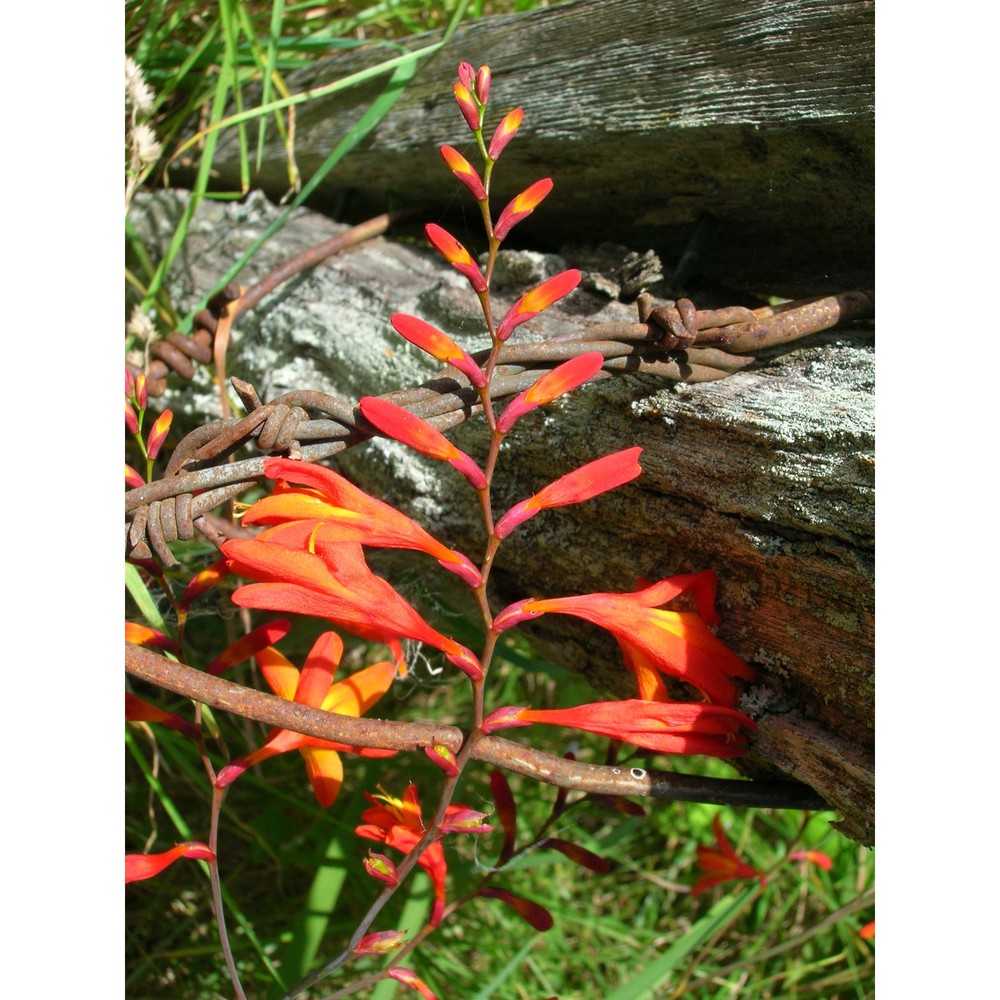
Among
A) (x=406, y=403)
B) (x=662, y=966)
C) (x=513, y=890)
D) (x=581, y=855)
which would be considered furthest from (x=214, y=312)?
(x=513, y=890)

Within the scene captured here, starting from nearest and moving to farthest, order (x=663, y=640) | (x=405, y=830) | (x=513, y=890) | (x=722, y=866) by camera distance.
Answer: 1. (x=663, y=640)
2. (x=405, y=830)
3. (x=722, y=866)
4. (x=513, y=890)

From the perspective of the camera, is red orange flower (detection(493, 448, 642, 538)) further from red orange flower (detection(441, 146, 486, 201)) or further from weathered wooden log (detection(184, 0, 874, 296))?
weathered wooden log (detection(184, 0, 874, 296))

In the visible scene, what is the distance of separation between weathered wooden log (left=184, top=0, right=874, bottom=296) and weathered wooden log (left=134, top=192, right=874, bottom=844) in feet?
0.42

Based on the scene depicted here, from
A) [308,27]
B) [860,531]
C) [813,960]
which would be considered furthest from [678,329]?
[813,960]

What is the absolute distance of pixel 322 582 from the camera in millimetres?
630

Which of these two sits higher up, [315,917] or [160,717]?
[160,717]

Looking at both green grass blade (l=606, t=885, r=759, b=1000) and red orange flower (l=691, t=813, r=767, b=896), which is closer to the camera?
green grass blade (l=606, t=885, r=759, b=1000)

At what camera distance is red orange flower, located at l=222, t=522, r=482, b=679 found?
62 cm

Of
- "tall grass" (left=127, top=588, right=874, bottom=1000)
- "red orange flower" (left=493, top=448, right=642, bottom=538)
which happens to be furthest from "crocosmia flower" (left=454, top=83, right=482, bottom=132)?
"tall grass" (left=127, top=588, right=874, bottom=1000)

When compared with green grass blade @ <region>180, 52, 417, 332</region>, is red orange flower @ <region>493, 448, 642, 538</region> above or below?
below

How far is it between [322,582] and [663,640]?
0.83 ft

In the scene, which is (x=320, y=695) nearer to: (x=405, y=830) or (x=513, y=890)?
(x=405, y=830)

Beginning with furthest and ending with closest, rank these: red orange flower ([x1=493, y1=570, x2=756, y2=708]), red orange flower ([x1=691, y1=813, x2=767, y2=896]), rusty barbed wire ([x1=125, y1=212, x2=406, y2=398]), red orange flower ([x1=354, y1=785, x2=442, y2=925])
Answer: red orange flower ([x1=691, y1=813, x2=767, y2=896]), rusty barbed wire ([x1=125, y1=212, x2=406, y2=398]), red orange flower ([x1=354, y1=785, x2=442, y2=925]), red orange flower ([x1=493, y1=570, x2=756, y2=708])

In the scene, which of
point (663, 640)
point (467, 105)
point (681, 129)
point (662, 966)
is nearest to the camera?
point (467, 105)
